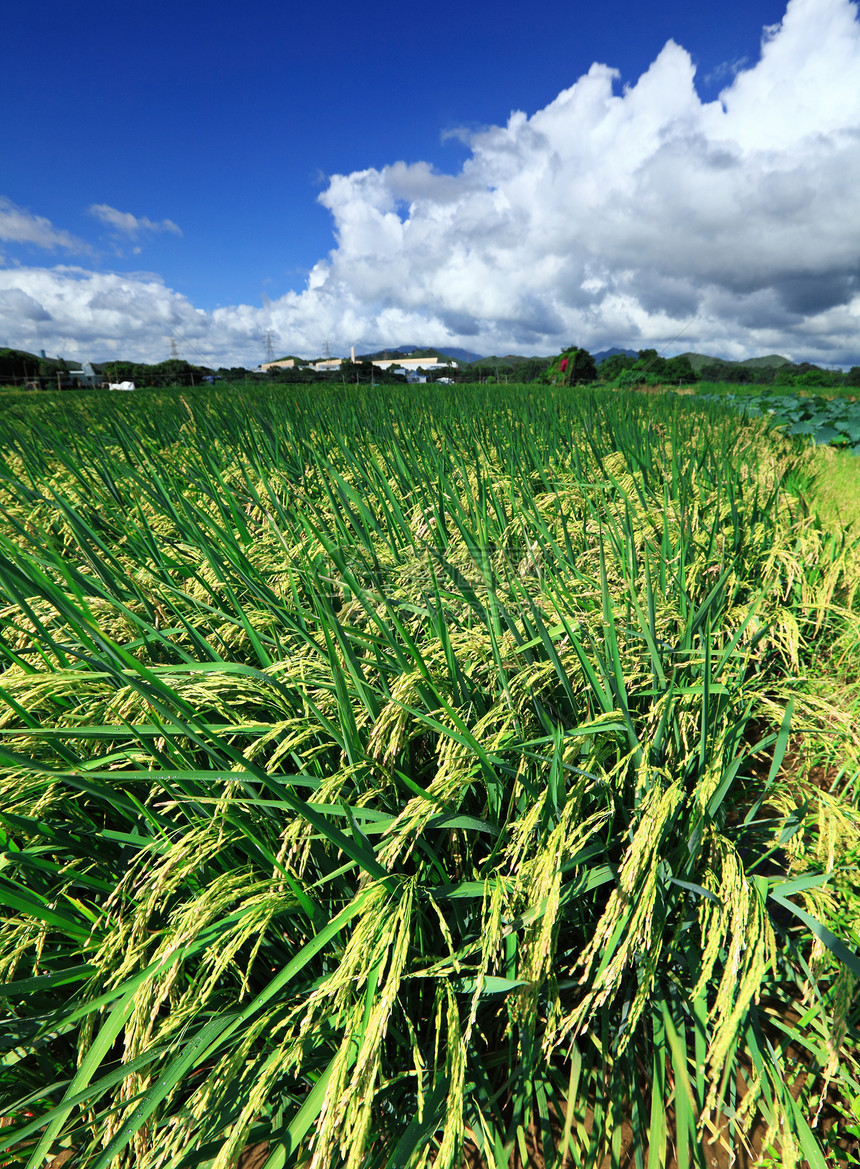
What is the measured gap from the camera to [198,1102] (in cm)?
78

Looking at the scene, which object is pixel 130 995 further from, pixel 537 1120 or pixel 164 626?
→ pixel 164 626

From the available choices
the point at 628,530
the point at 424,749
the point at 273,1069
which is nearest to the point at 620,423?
the point at 628,530

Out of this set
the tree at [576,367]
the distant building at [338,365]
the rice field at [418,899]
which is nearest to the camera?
the rice field at [418,899]

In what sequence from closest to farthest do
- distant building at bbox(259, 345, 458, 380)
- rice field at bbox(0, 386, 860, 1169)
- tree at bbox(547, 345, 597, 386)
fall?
rice field at bbox(0, 386, 860, 1169) → tree at bbox(547, 345, 597, 386) → distant building at bbox(259, 345, 458, 380)

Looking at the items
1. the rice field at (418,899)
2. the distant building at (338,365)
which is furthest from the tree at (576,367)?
the rice field at (418,899)

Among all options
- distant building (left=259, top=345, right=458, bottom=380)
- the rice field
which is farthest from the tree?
the rice field

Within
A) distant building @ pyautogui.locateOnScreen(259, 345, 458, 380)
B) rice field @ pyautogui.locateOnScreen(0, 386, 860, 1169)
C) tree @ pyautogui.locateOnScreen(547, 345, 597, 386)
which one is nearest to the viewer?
rice field @ pyautogui.locateOnScreen(0, 386, 860, 1169)

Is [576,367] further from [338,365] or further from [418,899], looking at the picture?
[418,899]

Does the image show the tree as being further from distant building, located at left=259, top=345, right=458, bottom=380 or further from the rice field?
the rice field

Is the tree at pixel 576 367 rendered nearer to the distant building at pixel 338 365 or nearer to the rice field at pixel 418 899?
the distant building at pixel 338 365

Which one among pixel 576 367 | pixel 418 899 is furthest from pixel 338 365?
pixel 418 899

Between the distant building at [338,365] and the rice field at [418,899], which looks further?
the distant building at [338,365]

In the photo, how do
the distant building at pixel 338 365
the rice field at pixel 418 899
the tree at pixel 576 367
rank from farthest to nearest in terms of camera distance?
the distant building at pixel 338 365 < the tree at pixel 576 367 < the rice field at pixel 418 899

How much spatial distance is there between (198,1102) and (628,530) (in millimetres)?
1629
